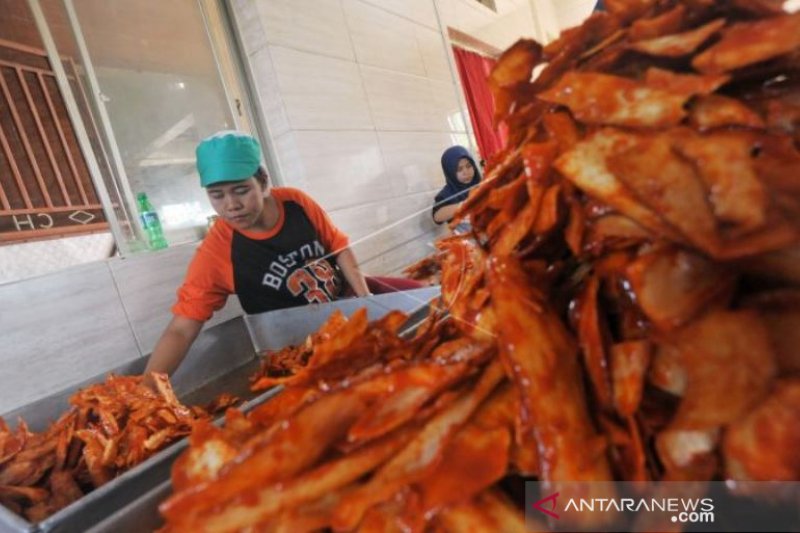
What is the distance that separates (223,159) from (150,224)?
988 millimetres

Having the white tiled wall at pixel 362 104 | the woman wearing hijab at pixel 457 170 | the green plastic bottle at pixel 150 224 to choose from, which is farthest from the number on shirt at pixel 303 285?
the woman wearing hijab at pixel 457 170

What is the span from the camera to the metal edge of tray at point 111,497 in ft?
2.17

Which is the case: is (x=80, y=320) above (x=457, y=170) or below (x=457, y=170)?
below

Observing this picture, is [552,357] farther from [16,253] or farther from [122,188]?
[122,188]

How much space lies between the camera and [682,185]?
38 cm

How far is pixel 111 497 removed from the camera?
0.72 metres

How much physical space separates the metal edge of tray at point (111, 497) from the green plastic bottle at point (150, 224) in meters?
2.22

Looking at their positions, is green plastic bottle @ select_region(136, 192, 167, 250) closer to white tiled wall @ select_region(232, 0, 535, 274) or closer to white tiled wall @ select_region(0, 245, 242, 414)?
white tiled wall @ select_region(0, 245, 242, 414)

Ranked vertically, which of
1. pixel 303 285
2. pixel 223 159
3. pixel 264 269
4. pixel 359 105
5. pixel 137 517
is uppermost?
pixel 359 105

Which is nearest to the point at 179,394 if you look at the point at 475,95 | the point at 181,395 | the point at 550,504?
the point at 181,395

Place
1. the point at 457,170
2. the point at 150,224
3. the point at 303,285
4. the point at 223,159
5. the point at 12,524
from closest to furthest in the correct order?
the point at 12,524 → the point at 223,159 → the point at 303,285 → the point at 150,224 → the point at 457,170

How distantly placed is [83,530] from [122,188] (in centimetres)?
252

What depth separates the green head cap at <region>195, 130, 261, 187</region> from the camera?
2035 millimetres

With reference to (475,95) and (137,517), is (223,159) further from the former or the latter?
(475,95)
